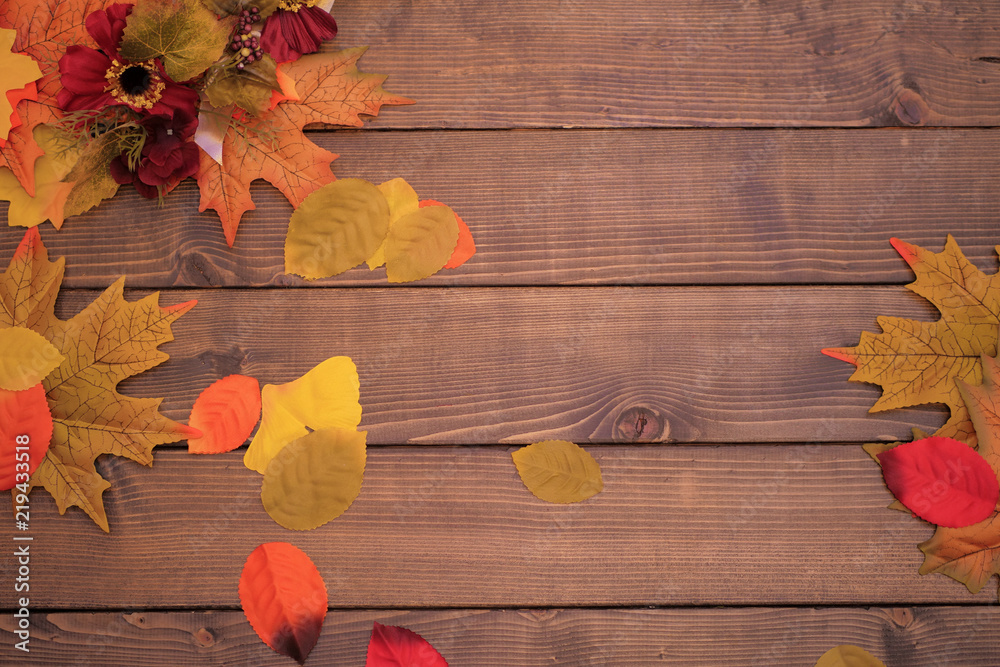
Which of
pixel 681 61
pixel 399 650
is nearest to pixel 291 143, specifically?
pixel 681 61

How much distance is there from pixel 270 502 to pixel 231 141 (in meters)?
0.52

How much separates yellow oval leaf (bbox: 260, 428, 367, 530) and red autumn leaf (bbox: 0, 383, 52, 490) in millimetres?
300

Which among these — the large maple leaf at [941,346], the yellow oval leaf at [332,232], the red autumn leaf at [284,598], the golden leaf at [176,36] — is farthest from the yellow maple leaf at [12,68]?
the large maple leaf at [941,346]

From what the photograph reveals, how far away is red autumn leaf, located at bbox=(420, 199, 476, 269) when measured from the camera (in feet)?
2.84

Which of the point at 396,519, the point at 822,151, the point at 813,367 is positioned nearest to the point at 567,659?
the point at 396,519

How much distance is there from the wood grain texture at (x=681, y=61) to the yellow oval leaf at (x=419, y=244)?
0.16 metres

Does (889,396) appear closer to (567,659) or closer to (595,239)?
(595,239)

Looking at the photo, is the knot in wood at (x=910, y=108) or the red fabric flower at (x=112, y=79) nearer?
the red fabric flower at (x=112, y=79)

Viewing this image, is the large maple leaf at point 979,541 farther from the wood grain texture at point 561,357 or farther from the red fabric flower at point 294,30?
the red fabric flower at point 294,30

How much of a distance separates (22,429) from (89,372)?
0.11 meters

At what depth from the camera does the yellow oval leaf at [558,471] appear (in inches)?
32.0

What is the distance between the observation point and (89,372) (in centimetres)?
81

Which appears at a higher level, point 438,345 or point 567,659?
point 438,345

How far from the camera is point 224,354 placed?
0.84m
